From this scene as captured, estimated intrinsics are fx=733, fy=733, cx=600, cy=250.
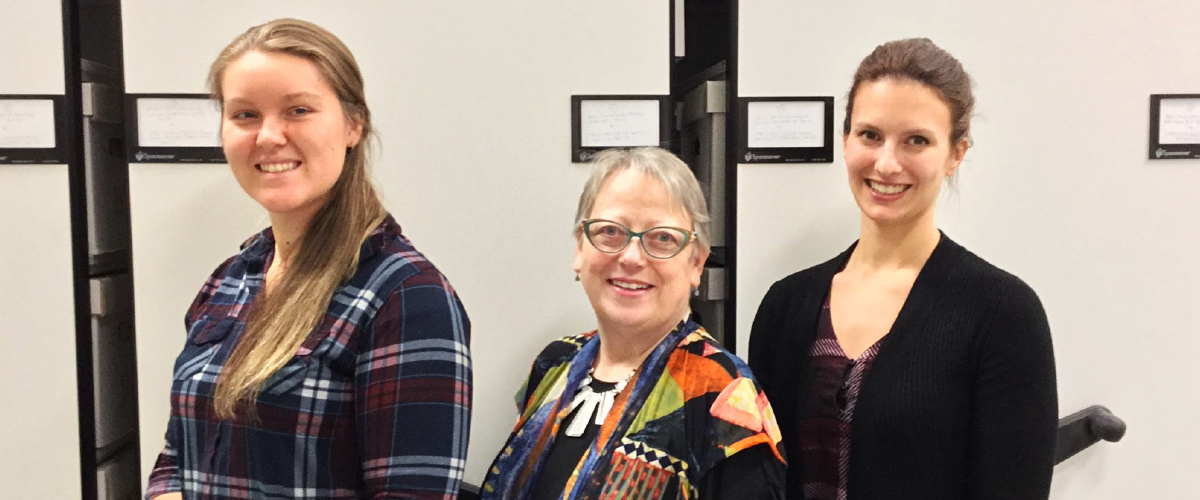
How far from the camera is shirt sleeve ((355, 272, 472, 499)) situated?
889 millimetres

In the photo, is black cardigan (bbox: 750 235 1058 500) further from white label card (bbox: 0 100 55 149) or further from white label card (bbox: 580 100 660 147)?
white label card (bbox: 0 100 55 149)

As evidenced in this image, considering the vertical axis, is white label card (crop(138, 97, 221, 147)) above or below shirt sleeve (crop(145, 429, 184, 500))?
above

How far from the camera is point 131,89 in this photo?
1.46m

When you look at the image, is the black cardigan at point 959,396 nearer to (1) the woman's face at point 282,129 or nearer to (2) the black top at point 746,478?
(2) the black top at point 746,478

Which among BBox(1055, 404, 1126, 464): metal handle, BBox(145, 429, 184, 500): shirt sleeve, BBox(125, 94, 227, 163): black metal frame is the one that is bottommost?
BBox(1055, 404, 1126, 464): metal handle

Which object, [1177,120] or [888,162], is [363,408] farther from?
[1177,120]

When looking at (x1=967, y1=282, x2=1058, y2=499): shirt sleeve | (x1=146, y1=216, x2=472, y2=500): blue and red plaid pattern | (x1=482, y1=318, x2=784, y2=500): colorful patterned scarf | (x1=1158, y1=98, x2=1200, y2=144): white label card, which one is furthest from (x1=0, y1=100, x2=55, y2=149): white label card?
(x1=1158, y1=98, x2=1200, y2=144): white label card

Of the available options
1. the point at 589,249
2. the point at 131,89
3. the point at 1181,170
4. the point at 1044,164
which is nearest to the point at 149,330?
the point at 131,89

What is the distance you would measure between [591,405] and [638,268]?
0.23 metres

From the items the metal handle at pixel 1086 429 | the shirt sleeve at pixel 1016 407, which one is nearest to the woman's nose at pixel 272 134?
the shirt sleeve at pixel 1016 407

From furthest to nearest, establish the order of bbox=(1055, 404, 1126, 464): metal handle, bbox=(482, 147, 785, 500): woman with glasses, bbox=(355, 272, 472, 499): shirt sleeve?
bbox=(1055, 404, 1126, 464): metal handle
bbox=(482, 147, 785, 500): woman with glasses
bbox=(355, 272, 472, 499): shirt sleeve

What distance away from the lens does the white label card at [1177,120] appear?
1561 mm

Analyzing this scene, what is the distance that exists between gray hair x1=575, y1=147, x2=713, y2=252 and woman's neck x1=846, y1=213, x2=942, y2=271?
0.95 ft

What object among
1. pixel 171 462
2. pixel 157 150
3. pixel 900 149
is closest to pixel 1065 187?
pixel 900 149
